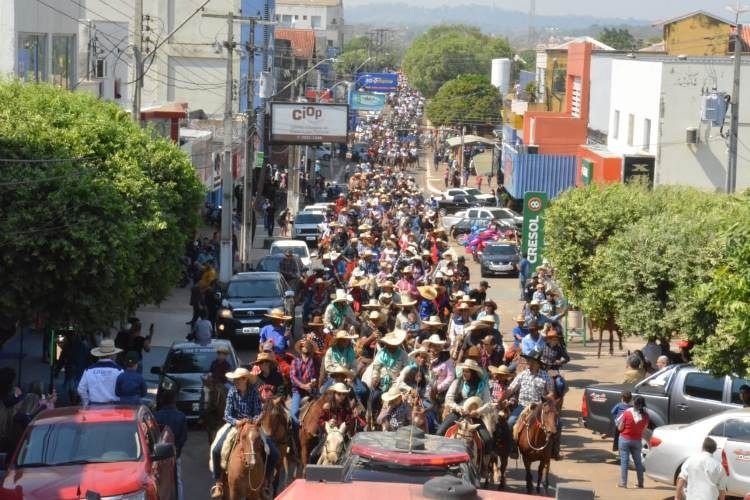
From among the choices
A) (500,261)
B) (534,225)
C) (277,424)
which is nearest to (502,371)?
(277,424)

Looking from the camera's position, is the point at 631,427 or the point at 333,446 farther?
the point at 631,427

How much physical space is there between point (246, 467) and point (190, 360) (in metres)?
8.56

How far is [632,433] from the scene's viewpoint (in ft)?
58.7

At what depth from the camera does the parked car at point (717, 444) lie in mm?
16328

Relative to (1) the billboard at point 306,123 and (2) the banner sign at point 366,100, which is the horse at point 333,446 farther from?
(2) the banner sign at point 366,100

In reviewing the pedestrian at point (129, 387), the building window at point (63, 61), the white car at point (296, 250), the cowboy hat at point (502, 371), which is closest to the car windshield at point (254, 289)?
the building window at point (63, 61)

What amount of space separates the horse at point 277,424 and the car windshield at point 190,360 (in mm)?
6601

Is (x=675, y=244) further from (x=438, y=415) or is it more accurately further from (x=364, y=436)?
(x=364, y=436)

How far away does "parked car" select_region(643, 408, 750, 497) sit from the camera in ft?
53.6

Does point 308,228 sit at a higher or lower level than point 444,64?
lower

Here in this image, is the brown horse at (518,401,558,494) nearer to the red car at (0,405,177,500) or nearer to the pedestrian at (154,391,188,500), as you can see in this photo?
the pedestrian at (154,391,188,500)

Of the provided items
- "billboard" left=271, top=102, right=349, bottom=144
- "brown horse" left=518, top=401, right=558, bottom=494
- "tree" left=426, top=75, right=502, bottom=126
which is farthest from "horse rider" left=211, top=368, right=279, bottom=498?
"tree" left=426, top=75, right=502, bottom=126

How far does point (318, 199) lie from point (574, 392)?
51.8m

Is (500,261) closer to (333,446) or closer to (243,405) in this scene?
(243,405)
